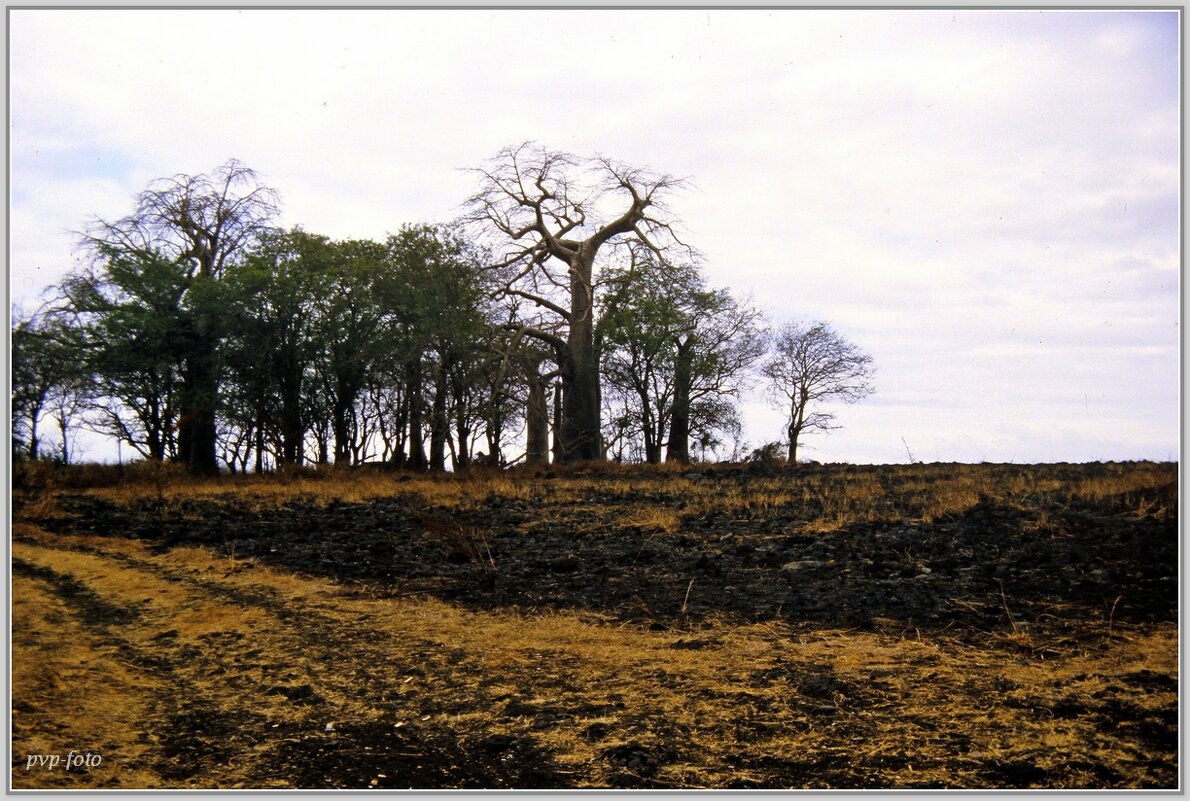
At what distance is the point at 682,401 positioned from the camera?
24.0 metres

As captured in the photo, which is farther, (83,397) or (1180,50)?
(83,397)

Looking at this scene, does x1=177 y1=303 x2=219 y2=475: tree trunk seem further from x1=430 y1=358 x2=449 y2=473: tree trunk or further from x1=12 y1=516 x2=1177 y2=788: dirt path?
x1=12 y1=516 x2=1177 y2=788: dirt path

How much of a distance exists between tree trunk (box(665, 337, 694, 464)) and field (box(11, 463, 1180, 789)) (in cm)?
1476

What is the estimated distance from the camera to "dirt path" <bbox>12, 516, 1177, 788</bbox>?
373 cm

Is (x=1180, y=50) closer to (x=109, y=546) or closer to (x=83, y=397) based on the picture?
(x=109, y=546)

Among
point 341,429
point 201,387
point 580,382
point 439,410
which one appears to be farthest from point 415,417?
point 201,387

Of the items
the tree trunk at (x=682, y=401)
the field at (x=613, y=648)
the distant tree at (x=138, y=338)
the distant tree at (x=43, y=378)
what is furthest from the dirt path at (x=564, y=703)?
the tree trunk at (x=682, y=401)

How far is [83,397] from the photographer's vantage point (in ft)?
47.2

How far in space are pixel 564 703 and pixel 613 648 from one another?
2.54 ft

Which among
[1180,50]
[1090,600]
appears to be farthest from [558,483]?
[1180,50]

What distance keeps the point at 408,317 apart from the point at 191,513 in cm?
824

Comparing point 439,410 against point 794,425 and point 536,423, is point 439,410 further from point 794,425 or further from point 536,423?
point 794,425

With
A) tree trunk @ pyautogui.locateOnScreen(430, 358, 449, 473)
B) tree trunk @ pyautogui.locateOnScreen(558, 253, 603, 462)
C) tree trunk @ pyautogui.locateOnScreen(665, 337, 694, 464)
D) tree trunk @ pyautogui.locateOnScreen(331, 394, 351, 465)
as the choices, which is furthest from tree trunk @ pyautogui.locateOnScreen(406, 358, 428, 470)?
tree trunk @ pyautogui.locateOnScreen(665, 337, 694, 464)

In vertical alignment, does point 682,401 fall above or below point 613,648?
above
